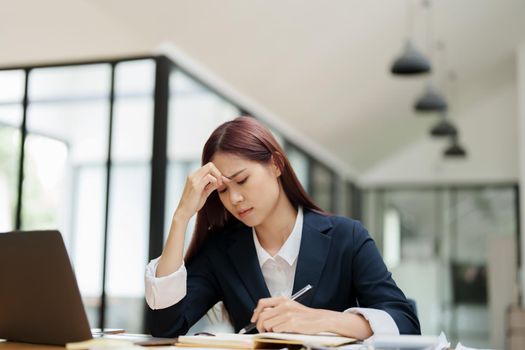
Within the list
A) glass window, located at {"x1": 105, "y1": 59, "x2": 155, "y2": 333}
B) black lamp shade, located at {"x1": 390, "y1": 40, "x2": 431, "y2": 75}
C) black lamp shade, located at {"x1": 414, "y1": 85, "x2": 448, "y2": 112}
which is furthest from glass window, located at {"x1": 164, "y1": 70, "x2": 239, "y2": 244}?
black lamp shade, located at {"x1": 414, "y1": 85, "x2": 448, "y2": 112}

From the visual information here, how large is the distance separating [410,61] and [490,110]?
6867 millimetres

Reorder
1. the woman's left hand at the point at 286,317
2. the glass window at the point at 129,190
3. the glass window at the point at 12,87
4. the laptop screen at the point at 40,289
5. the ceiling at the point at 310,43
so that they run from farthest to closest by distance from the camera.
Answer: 1. the glass window at the point at 129,190
2. the glass window at the point at 12,87
3. the ceiling at the point at 310,43
4. the woman's left hand at the point at 286,317
5. the laptop screen at the point at 40,289

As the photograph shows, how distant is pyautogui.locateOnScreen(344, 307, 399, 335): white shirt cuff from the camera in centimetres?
175

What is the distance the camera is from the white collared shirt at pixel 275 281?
1.78 metres

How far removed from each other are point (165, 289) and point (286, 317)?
40cm

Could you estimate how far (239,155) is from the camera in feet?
6.68

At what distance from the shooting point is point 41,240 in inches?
62.4

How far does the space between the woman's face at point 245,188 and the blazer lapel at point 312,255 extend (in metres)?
0.14

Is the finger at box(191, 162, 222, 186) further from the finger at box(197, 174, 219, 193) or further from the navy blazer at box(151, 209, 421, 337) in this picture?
the navy blazer at box(151, 209, 421, 337)

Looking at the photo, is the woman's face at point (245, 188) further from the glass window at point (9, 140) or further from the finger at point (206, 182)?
the glass window at point (9, 140)

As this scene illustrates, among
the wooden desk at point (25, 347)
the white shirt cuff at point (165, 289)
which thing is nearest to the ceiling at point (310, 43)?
the white shirt cuff at point (165, 289)

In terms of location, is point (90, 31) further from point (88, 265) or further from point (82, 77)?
point (88, 265)

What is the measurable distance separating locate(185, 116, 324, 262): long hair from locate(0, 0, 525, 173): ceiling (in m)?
3.10

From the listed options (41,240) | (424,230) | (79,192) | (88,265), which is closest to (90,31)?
(79,192)
